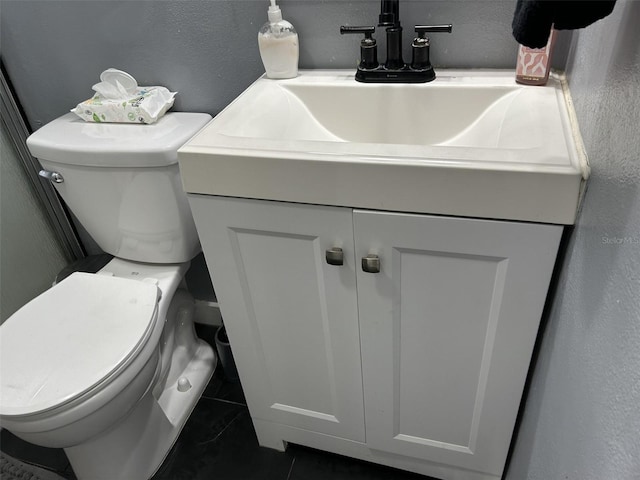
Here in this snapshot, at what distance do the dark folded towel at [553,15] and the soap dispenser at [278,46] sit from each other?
626 mm

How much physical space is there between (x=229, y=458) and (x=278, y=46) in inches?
39.9

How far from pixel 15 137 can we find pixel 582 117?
1415 millimetres

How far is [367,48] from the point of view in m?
0.96

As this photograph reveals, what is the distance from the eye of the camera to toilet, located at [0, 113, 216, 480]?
0.96 meters

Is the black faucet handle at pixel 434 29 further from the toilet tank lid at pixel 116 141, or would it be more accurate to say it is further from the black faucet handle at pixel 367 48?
the toilet tank lid at pixel 116 141

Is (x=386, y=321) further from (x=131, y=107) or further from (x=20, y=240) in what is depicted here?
(x=20, y=240)

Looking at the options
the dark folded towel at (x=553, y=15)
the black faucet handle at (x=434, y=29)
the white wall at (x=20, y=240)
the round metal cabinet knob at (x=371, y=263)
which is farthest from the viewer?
the white wall at (x=20, y=240)

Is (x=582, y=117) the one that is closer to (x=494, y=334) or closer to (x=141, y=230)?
(x=494, y=334)

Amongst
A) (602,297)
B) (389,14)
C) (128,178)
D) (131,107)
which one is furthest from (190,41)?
(602,297)

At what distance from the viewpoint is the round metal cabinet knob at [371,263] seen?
0.80 meters

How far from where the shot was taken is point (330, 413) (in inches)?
43.3

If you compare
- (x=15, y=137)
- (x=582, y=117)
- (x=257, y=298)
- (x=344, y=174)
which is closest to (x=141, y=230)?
(x=257, y=298)

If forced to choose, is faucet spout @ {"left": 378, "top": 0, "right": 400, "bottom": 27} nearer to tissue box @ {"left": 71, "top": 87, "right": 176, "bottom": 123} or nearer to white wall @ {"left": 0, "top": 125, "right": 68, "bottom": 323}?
tissue box @ {"left": 71, "top": 87, "right": 176, "bottom": 123}

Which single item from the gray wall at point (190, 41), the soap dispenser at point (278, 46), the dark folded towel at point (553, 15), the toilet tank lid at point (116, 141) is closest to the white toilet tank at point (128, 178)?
the toilet tank lid at point (116, 141)
